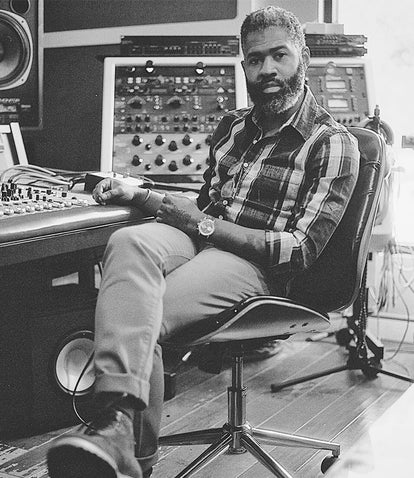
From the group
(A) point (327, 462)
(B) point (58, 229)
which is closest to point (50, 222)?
(B) point (58, 229)

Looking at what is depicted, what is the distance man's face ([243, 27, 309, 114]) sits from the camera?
6.45 feet

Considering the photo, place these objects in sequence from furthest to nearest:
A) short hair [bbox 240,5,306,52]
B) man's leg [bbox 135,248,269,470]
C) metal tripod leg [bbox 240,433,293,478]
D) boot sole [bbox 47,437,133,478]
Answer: short hair [bbox 240,5,306,52] < metal tripod leg [bbox 240,433,293,478] < man's leg [bbox 135,248,269,470] < boot sole [bbox 47,437,133,478]

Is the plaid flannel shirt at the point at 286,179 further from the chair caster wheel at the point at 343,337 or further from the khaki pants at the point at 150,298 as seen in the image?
the chair caster wheel at the point at 343,337

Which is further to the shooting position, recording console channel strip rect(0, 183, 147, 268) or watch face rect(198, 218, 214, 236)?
watch face rect(198, 218, 214, 236)

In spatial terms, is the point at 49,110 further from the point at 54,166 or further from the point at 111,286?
the point at 111,286

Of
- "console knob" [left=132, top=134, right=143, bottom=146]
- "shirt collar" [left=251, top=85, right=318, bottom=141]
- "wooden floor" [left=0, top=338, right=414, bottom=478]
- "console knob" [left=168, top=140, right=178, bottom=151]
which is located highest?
"shirt collar" [left=251, top=85, right=318, bottom=141]

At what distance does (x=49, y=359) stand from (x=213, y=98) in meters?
1.02

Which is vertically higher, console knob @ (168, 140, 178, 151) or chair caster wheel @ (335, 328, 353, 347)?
console knob @ (168, 140, 178, 151)

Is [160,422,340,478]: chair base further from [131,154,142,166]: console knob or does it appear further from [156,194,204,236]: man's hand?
[131,154,142,166]: console knob

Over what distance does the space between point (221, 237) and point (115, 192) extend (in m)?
0.30

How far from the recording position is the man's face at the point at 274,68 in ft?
6.45

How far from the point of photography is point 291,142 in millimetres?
Answer: 1962

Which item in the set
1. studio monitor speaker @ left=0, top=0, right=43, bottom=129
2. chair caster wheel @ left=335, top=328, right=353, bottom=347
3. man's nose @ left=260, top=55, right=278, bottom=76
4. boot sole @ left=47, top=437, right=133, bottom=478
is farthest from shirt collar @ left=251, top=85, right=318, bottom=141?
chair caster wheel @ left=335, top=328, right=353, bottom=347

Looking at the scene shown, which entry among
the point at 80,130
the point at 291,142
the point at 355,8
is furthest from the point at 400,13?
the point at 291,142
